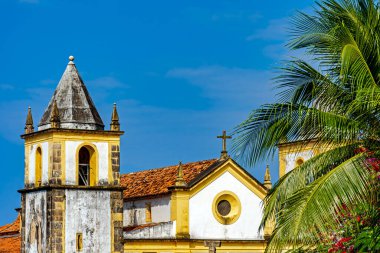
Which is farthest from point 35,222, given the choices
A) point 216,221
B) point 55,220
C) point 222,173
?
point 222,173

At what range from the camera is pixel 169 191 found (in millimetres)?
40969

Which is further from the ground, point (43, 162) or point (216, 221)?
point (43, 162)

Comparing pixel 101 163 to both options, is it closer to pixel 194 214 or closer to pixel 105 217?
pixel 105 217

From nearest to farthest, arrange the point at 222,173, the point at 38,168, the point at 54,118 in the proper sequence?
1. the point at 54,118
2. the point at 38,168
3. the point at 222,173

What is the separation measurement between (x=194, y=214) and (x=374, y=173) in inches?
927

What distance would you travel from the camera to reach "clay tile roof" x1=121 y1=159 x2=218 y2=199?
42.2m

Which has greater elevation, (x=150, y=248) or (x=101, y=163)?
(x=101, y=163)

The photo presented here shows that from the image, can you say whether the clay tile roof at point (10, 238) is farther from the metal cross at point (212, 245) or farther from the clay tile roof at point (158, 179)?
the metal cross at point (212, 245)

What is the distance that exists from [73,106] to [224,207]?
7611 mm

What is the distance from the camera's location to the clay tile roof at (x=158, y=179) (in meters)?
42.2

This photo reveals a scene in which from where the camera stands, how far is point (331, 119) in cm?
1842

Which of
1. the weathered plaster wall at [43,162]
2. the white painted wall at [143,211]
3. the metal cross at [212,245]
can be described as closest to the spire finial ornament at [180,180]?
the white painted wall at [143,211]

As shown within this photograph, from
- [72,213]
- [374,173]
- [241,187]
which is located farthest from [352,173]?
[241,187]

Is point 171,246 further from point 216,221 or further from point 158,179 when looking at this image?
point 158,179
